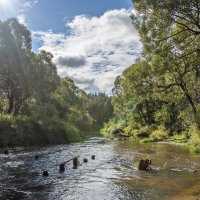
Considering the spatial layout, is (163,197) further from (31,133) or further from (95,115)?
(95,115)

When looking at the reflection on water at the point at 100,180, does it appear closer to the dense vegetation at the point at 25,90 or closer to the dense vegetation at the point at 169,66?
the dense vegetation at the point at 169,66

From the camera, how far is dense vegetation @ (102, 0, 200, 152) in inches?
828

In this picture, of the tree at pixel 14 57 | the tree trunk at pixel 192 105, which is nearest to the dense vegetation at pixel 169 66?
the tree trunk at pixel 192 105

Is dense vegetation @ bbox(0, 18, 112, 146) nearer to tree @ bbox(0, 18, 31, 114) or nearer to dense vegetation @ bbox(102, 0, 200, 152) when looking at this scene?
tree @ bbox(0, 18, 31, 114)

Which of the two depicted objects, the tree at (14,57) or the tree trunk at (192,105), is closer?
the tree trunk at (192,105)

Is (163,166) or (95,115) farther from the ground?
(95,115)

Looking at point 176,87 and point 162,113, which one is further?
point 162,113

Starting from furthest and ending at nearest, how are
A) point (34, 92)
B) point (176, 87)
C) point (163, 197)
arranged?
point (34, 92) → point (176, 87) → point (163, 197)

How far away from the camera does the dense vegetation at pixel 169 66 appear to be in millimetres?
21031

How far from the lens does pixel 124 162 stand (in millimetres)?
30250

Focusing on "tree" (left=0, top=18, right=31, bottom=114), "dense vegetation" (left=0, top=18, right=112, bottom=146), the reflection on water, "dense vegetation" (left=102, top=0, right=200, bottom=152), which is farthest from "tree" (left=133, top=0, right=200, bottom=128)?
"tree" (left=0, top=18, right=31, bottom=114)

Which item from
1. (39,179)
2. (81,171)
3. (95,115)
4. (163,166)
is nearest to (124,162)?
(163,166)

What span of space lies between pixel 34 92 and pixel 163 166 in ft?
132

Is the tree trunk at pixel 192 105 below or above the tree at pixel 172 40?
below
